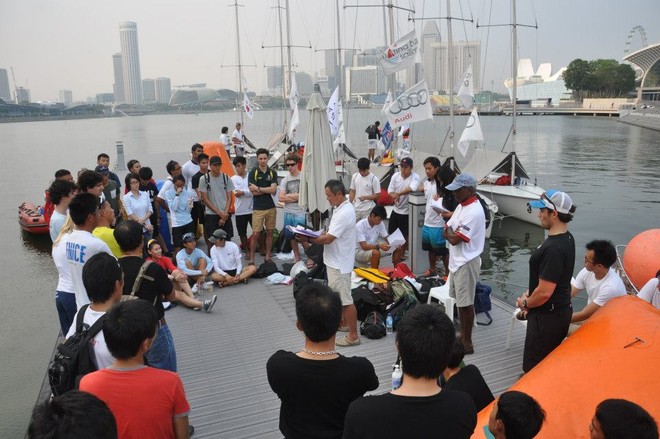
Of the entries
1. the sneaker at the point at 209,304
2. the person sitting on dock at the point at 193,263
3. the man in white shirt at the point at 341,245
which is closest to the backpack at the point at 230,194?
the person sitting on dock at the point at 193,263

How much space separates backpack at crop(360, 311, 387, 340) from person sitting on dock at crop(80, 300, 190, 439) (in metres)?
3.41

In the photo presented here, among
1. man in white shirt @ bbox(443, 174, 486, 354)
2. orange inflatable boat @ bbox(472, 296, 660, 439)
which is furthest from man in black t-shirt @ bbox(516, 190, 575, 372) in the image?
man in white shirt @ bbox(443, 174, 486, 354)

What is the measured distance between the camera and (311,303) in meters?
2.51

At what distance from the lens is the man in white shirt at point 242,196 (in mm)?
8305

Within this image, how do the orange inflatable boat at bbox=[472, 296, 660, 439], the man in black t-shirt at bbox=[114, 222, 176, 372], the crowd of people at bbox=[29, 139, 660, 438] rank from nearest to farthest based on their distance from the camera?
the crowd of people at bbox=[29, 139, 660, 438] → the orange inflatable boat at bbox=[472, 296, 660, 439] → the man in black t-shirt at bbox=[114, 222, 176, 372]

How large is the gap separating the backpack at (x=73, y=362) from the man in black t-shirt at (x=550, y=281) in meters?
3.08

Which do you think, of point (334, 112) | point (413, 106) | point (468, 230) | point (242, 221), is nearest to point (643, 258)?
point (468, 230)

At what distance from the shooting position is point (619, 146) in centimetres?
4372

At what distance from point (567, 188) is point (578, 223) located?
766 cm

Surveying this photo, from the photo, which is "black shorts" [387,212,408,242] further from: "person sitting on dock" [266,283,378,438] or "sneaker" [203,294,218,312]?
"person sitting on dock" [266,283,378,438]

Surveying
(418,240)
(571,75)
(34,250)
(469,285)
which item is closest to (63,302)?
(469,285)

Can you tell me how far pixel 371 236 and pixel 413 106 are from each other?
3398mm

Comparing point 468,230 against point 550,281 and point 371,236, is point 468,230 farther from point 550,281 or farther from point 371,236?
point 371,236

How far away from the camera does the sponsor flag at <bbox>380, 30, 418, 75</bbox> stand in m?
12.0
